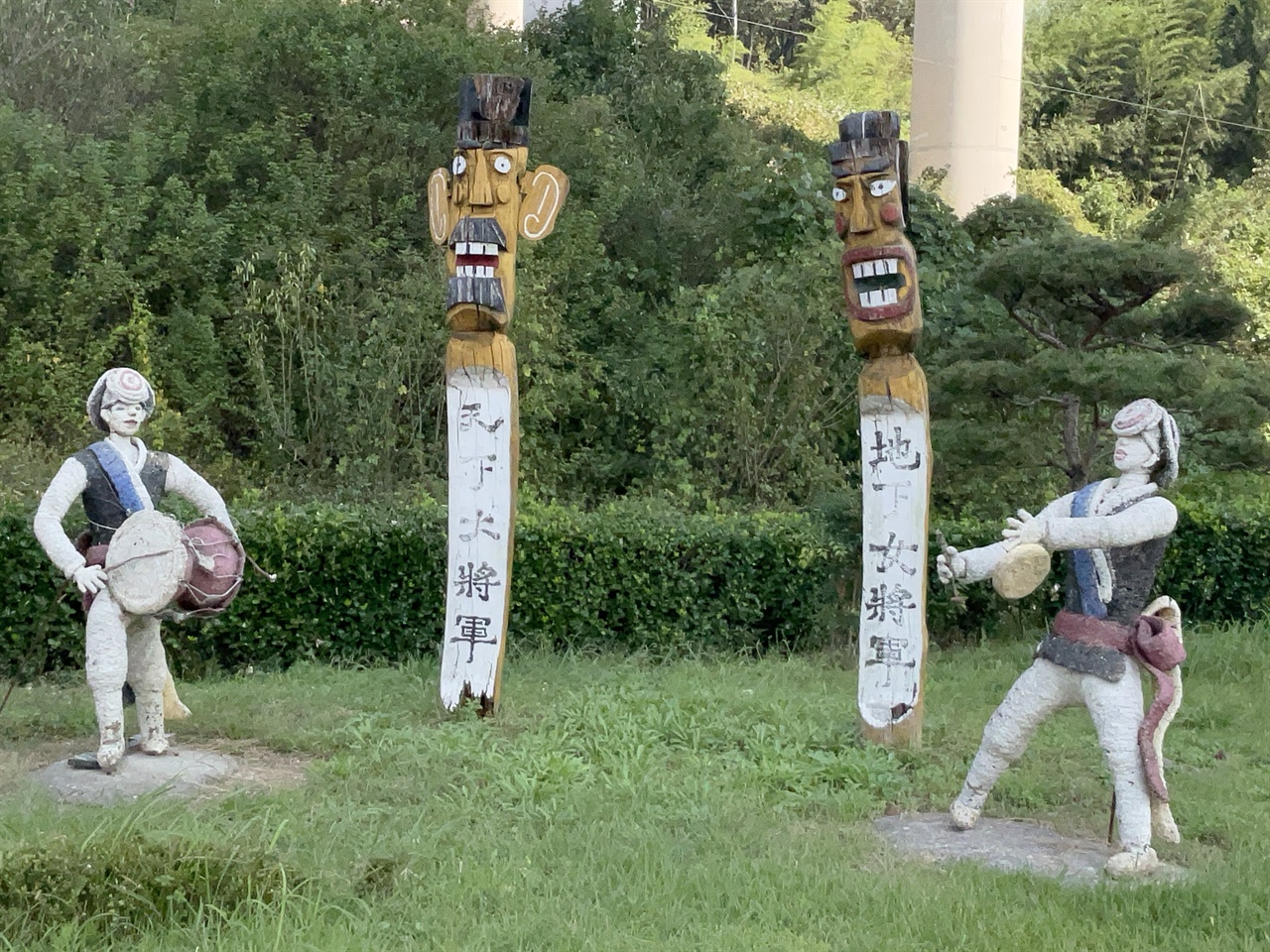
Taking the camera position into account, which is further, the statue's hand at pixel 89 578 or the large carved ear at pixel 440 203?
the large carved ear at pixel 440 203

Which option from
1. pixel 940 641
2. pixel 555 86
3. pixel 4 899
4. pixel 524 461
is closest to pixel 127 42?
pixel 555 86

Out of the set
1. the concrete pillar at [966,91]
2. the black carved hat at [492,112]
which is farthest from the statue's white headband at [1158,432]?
the concrete pillar at [966,91]

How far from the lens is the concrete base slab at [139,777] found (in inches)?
195

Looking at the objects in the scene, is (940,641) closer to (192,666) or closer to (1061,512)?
(1061,512)

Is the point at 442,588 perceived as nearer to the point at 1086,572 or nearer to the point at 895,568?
the point at 895,568

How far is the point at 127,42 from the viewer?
11867 mm

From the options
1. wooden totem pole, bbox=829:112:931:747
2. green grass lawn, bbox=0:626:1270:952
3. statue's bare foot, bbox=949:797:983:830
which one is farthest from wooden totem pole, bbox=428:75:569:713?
statue's bare foot, bbox=949:797:983:830

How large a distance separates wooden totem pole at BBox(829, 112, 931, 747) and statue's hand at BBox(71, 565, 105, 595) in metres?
3.11

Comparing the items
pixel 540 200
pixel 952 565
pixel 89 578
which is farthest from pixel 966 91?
pixel 89 578

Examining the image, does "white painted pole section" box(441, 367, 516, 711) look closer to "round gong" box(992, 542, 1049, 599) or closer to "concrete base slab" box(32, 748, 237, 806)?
"concrete base slab" box(32, 748, 237, 806)

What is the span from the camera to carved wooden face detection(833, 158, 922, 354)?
5.80 metres

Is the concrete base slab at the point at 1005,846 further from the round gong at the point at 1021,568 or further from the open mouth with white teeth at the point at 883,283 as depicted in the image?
the open mouth with white teeth at the point at 883,283

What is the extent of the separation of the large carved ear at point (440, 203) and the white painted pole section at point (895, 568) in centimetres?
215

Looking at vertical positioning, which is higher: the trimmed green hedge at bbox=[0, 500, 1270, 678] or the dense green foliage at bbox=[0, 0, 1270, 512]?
the dense green foliage at bbox=[0, 0, 1270, 512]
